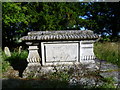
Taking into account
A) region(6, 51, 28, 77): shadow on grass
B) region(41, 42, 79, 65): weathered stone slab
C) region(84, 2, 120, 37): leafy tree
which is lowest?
region(6, 51, 28, 77): shadow on grass

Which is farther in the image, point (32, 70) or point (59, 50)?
point (59, 50)

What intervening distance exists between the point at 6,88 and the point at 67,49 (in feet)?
7.72

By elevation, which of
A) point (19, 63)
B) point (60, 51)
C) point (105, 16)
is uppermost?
point (105, 16)

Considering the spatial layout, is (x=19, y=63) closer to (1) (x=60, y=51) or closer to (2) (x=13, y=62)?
(2) (x=13, y=62)

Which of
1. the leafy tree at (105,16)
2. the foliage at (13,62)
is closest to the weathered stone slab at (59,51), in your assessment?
the foliage at (13,62)

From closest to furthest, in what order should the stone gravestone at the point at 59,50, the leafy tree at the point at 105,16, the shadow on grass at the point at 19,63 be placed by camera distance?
1. the stone gravestone at the point at 59,50
2. the shadow on grass at the point at 19,63
3. the leafy tree at the point at 105,16

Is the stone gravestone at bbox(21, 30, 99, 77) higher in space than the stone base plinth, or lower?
higher

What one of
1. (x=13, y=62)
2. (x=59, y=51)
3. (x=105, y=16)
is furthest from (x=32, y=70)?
(x=105, y=16)

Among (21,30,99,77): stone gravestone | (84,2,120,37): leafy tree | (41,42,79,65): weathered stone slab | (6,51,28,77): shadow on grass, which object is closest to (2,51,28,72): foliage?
(6,51,28,77): shadow on grass

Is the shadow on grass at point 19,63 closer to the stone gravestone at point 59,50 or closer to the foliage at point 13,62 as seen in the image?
the foliage at point 13,62

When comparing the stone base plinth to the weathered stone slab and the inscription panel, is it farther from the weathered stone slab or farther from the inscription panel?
the inscription panel

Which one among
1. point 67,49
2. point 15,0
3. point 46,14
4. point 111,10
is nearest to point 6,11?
point 15,0

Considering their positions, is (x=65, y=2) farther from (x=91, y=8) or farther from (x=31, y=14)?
(x=91, y=8)

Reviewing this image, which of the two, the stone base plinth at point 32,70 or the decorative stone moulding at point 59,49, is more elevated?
the decorative stone moulding at point 59,49
